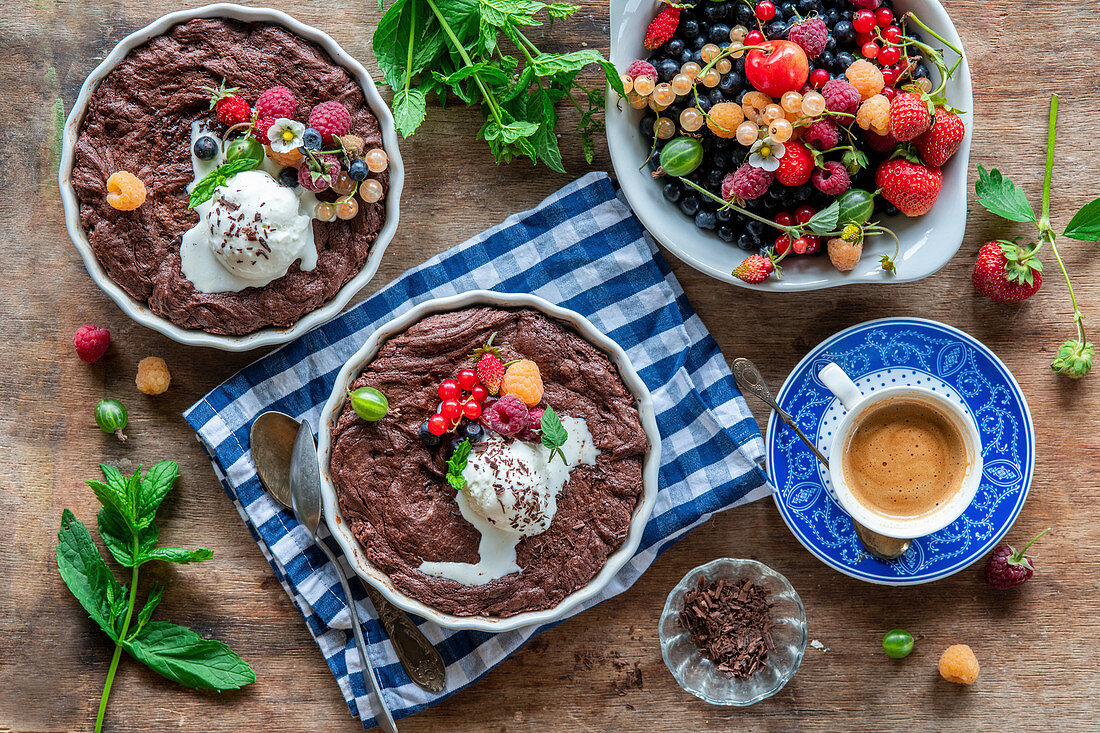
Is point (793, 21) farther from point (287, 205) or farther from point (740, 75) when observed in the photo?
point (287, 205)

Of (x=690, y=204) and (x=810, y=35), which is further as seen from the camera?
(x=690, y=204)

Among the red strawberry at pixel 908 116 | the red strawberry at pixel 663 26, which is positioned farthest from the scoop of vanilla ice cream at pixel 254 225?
the red strawberry at pixel 908 116

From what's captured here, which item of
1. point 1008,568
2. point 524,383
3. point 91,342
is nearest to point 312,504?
point 524,383

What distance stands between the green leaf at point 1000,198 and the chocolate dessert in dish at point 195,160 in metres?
2.03

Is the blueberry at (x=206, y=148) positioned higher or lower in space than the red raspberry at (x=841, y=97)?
higher

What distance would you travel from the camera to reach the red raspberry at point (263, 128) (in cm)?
250

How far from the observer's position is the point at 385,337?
2584 mm

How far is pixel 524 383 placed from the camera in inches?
96.8

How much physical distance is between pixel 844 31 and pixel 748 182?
0.57 m

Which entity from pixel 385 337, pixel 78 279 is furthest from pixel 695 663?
pixel 78 279

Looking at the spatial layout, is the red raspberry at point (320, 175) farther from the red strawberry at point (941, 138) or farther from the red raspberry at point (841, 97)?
the red strawberry at point (941, 138)

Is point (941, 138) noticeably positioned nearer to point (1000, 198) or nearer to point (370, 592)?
point (1000, 198)

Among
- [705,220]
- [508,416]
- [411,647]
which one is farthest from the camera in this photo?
[411,647]

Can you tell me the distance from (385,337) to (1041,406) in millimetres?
2358
